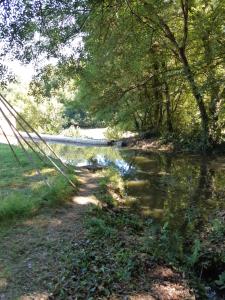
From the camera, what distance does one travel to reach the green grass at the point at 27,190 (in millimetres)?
7203

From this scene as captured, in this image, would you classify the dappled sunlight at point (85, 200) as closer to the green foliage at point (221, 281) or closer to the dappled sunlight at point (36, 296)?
the green foliage at point (221, 281)

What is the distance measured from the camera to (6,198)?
7605mm

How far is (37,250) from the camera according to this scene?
18.9 ft

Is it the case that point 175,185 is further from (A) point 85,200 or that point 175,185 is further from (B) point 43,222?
(B) point 43,222

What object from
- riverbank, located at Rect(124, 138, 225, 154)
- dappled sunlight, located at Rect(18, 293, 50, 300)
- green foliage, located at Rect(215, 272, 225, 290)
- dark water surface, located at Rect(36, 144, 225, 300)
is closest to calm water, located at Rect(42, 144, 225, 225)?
dark water surface, located at Rect(36, 144, 225, 300)

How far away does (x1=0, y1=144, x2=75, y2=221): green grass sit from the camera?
7203 millimetres

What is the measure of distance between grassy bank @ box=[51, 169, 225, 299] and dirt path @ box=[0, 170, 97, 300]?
0.22 m

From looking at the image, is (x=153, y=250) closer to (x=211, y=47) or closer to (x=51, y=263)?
(x=51, y=263)

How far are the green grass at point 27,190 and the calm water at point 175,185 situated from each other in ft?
6.39

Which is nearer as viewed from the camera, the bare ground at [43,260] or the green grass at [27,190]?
the bare ground at [43,260]

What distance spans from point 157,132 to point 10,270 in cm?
2066

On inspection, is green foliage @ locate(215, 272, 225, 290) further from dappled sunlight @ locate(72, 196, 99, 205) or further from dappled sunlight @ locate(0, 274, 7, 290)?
dappled sunlight @ locate(72, 196, 99, 205)

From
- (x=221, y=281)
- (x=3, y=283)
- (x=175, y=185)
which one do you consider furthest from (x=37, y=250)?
(x=175, y=185)

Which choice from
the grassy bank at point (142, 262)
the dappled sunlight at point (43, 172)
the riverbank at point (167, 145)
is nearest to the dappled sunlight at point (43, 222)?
the grassy bank at point (142, 262)
